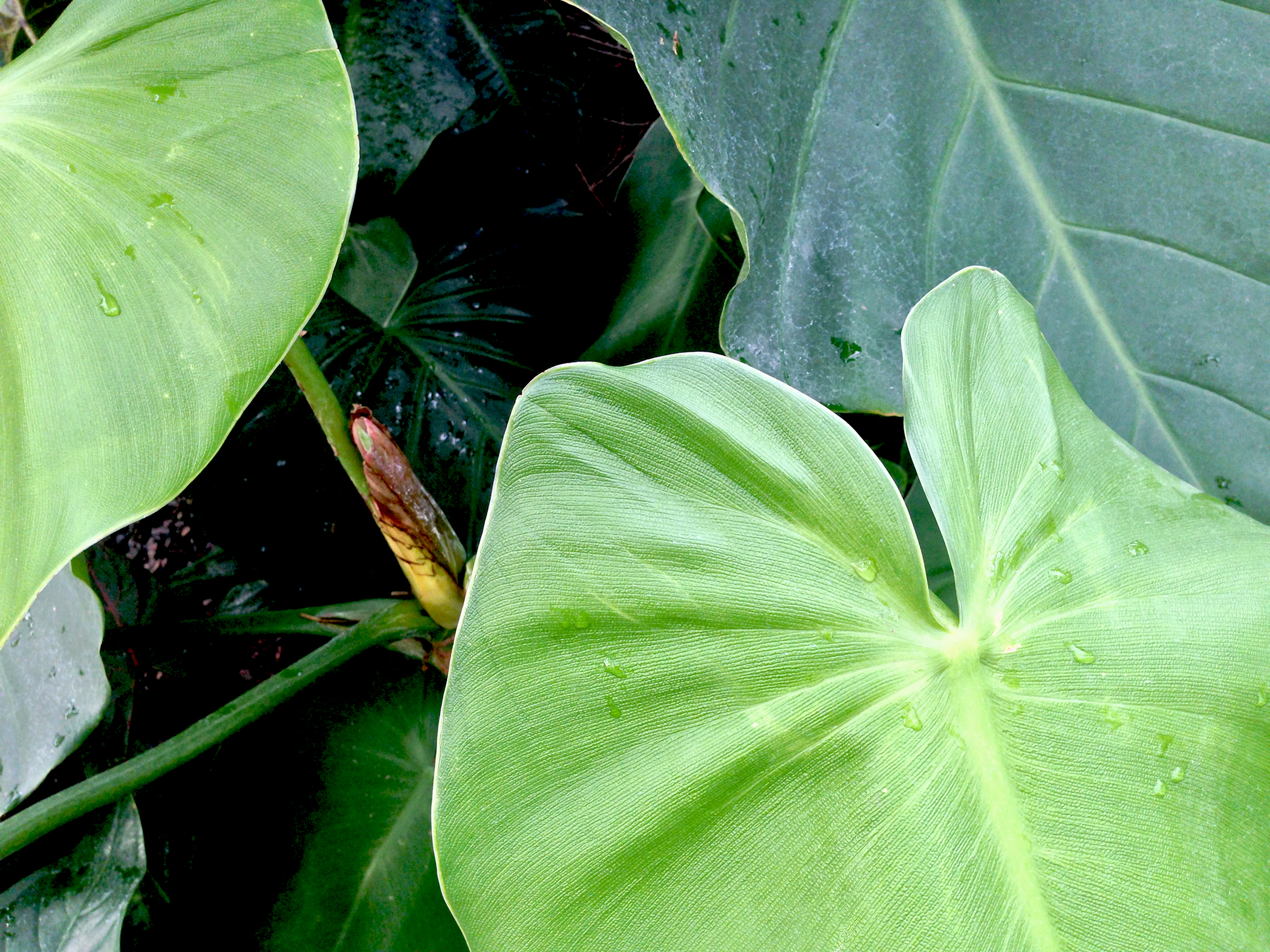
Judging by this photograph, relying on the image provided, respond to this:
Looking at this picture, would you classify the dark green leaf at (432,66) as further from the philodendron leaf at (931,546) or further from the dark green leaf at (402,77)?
the philodendron leaf at (931,546)

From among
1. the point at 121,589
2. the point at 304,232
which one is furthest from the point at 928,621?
the point at 121,589

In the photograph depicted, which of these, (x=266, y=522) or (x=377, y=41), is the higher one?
(x=377, y=41)

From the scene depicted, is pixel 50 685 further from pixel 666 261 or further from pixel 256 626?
pixel 666 261

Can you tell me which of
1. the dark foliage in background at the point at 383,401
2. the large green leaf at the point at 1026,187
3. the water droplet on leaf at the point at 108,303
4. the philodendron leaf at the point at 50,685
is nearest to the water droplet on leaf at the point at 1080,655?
the large green leaf at the point at 1026,187

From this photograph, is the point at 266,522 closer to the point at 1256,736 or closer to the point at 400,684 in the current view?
the point at 400,684

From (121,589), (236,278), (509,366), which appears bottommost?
(121,589)

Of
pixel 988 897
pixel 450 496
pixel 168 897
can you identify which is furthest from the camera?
pixel 450 496
